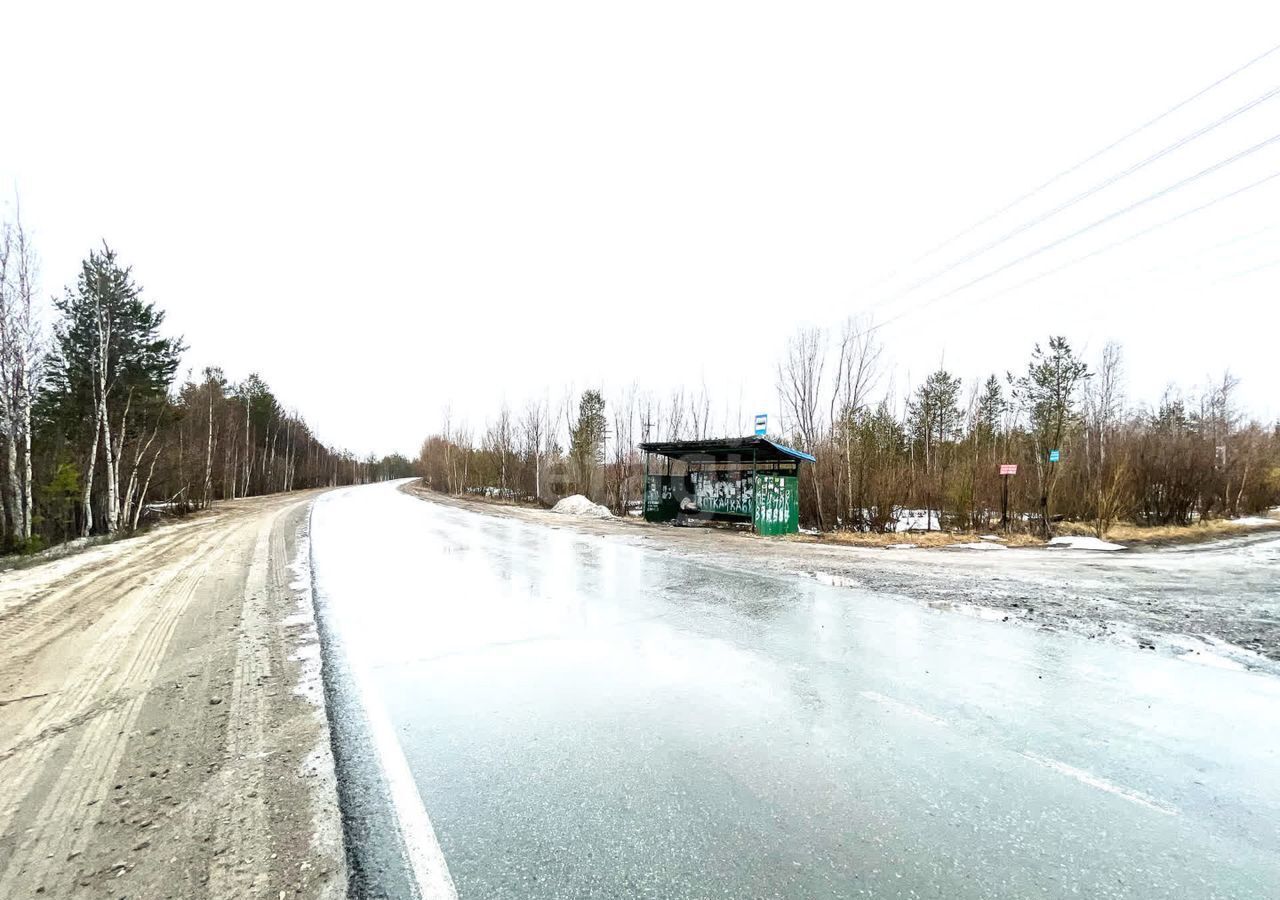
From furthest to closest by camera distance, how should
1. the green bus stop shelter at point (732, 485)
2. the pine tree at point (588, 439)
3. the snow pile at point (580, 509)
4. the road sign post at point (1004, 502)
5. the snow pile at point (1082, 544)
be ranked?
1. the pine tree at point (588, 439)
2. the snow pile at point (580, 509)
3. the road sign post at point (1004, 502)
4. the green bus stop shelter at point (732, 485)
5. the snow pile at point (1082, 544)

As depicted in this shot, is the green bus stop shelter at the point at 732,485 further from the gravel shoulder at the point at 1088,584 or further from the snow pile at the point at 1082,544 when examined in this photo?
the snow pile at the point at 1082,544

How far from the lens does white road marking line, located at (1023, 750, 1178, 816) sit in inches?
102

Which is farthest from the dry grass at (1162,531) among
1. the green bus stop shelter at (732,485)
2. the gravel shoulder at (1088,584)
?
the green bus stop shelter at (732,485)

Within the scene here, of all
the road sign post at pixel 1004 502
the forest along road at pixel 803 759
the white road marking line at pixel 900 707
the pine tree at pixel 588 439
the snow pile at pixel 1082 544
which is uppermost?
the pine tree at pixel 588 439

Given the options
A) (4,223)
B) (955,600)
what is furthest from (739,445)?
(4,223)

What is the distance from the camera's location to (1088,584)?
8531 millimetres

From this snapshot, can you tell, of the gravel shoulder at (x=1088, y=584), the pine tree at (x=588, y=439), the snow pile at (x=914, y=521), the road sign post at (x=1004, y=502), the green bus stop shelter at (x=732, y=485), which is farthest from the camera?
the pine tree at (x=588, y=439)

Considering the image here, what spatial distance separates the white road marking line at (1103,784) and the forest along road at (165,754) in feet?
11.6

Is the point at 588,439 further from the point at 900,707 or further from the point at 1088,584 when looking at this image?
the point at 900,707

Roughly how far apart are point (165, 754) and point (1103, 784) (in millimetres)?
5159

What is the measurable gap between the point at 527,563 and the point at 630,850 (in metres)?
7.93

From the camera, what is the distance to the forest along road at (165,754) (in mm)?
2129

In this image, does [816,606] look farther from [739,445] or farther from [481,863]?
[739,445]

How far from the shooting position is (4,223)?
16.7 meters
